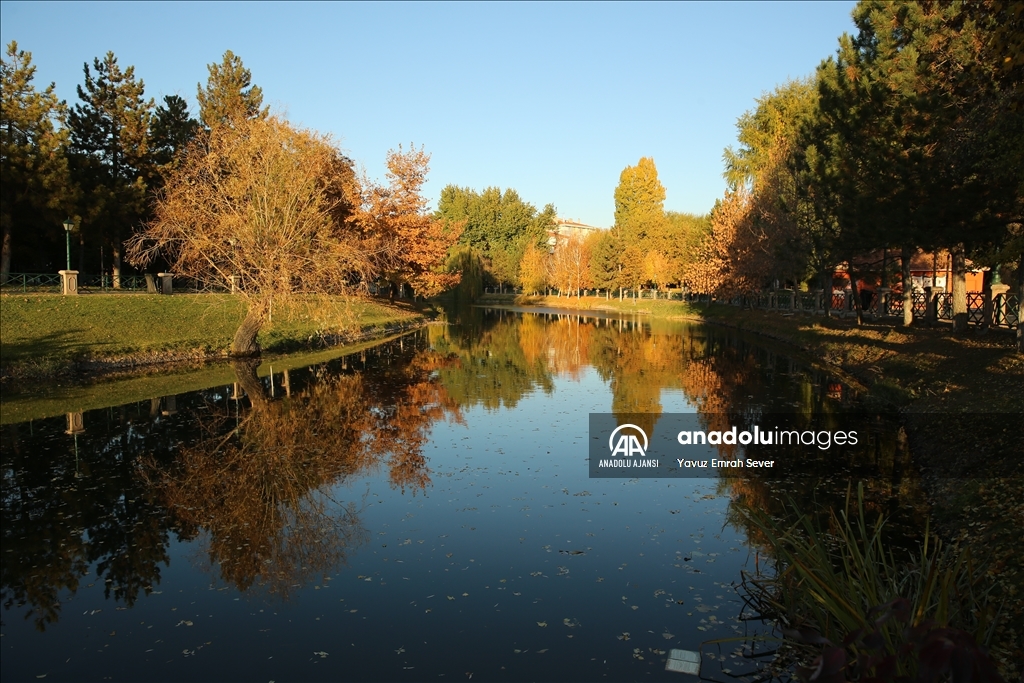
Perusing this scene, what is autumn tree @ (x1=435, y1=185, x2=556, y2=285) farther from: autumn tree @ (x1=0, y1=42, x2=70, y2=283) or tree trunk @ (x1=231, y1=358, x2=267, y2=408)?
tree trunk @ (x1=231, y1=358, x2=267, y2=408)

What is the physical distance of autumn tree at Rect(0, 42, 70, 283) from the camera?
3850 cm

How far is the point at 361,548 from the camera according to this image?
9.71 meters

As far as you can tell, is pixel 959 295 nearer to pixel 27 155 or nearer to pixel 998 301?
pixel 998 301

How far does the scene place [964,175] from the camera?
1727 cm

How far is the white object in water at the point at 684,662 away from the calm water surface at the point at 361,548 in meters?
0.11

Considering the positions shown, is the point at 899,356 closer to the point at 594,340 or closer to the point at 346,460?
the point at 346,460

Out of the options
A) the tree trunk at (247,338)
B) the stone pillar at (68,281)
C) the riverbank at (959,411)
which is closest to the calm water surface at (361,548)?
the riverbank at (959,411)

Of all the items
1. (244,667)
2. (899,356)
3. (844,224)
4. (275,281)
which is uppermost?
(844,224)

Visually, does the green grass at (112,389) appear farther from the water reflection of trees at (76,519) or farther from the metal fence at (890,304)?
the metal fence at (890,304)

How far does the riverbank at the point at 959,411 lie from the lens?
311 inches

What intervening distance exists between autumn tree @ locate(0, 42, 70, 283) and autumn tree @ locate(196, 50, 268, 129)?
1334cm

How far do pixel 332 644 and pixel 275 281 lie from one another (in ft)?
68.8

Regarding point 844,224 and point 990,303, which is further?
point 990,303

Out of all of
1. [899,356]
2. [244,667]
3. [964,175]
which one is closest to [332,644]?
[244,667]
